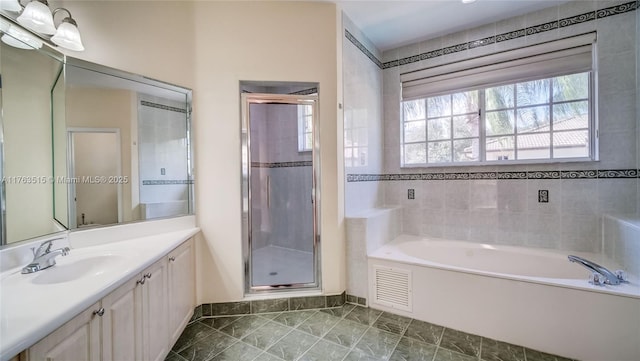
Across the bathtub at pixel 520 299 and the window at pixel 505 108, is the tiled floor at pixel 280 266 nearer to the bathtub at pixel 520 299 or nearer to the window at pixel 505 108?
the bathtub at pixel 520 299

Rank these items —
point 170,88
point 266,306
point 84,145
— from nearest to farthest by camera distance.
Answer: point 84,145 → point 170,88 → point 266,306

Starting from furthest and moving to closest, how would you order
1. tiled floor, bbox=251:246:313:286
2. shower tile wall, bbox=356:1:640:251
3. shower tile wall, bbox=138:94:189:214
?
tiled floor, bbox=251:246:313:286 < shower tile wall, bbox=356:1:640:251 < shower tile wall, bbox=138:94:189:214

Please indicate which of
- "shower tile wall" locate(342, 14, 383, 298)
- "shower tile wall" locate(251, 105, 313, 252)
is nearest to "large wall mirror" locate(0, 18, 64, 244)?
"shower tile wall" locate(251, 105, 313, 252)

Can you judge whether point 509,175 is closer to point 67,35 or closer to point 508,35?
point 508,35

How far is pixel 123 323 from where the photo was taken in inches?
49.0

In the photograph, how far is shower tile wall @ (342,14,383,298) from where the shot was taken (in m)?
2.43

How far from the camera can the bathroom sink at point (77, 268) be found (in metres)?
1.25

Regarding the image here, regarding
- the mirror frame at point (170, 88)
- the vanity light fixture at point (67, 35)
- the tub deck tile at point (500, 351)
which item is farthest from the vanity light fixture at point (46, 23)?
the tub deck tile at point (500, 351)

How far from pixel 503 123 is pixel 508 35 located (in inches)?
34.5

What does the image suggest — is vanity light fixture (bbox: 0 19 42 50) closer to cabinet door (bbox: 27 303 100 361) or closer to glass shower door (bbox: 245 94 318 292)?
glass shower door (bbox: 245 94 318 292)

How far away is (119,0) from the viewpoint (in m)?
1.87

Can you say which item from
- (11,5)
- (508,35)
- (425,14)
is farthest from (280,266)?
(508,35)

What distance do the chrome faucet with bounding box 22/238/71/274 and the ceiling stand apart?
8.87 ft

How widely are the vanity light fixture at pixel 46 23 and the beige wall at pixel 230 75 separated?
1.37 ft
